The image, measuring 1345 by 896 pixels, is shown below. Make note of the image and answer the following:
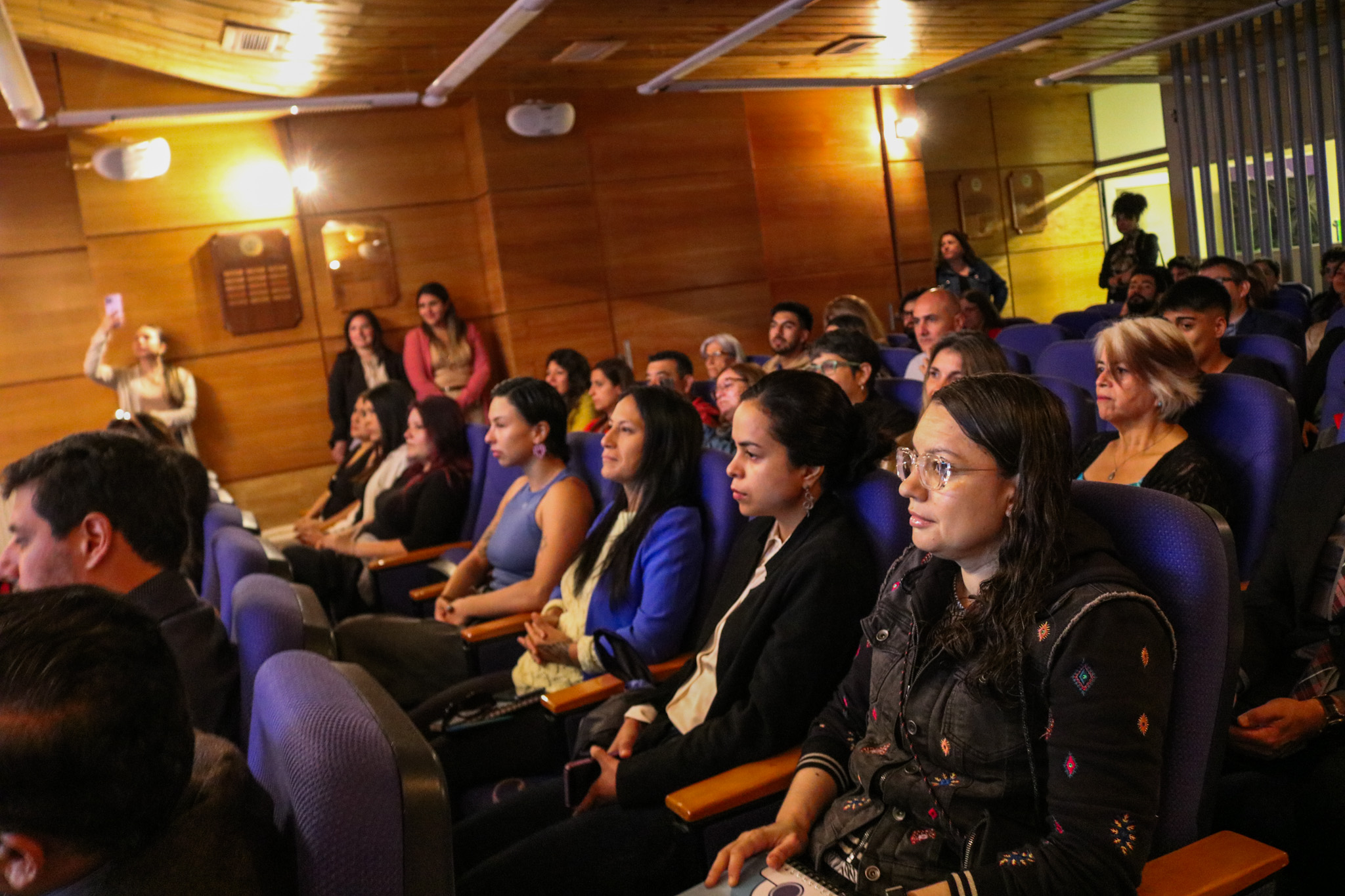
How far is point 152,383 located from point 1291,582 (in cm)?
661

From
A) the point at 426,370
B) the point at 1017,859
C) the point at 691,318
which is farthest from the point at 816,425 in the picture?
the point at 691,318

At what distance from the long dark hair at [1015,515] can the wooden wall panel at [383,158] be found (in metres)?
6.58

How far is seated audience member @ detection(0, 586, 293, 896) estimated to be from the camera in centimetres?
98

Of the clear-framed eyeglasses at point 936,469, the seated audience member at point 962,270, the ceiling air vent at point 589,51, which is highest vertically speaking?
the ceiling air vent at point 589,51

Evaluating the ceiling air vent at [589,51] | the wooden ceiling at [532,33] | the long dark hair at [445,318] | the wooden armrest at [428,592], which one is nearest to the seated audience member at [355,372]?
the long dark hair at [445,318]

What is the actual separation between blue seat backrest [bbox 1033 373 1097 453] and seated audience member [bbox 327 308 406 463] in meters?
5.07

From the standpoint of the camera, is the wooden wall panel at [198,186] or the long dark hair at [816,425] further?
the wooden wall panel at [198,186]

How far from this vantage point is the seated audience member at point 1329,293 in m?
5.84

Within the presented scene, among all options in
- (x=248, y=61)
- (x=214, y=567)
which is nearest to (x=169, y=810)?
(x=214, y=567)

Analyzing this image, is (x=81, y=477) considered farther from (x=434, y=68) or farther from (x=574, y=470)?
(x=434, y=68)

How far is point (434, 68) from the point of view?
6.78m

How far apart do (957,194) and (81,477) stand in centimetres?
1017

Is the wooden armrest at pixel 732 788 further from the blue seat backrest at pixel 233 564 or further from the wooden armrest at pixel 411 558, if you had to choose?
the wooden armrest at pixel 411 558

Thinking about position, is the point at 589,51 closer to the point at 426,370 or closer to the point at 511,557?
the point at 426,370
